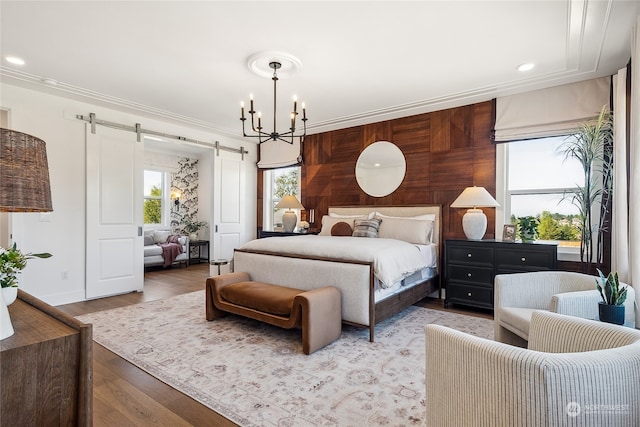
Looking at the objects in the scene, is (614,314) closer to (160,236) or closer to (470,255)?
(470,255)

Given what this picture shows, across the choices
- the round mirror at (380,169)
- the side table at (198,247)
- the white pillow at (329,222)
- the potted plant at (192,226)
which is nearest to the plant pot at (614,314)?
the white pillow at (329,222)

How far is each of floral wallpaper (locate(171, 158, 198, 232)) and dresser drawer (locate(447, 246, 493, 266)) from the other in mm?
6276

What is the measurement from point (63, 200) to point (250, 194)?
3.16 m

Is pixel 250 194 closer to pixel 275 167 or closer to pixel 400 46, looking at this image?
pixel 275 167

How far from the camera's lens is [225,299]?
3.29m

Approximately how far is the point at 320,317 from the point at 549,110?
3.50m

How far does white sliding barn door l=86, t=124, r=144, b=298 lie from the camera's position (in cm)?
437

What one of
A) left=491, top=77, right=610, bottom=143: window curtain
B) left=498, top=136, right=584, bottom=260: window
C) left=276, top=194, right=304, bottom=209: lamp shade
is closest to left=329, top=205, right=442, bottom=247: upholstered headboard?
left=276, top=194, right=304, bottom=209: lamp shade

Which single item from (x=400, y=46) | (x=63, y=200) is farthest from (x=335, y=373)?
(x=63, y=200)

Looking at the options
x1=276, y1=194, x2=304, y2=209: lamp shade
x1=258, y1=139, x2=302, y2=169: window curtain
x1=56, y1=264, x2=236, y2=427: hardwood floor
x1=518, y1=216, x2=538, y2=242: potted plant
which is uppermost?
x1=258, y1=139, x2=302, y2=169: window curtain

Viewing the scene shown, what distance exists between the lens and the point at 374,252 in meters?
3.01

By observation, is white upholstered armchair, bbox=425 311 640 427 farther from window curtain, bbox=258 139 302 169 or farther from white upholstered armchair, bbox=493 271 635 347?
window curtain, bbox=258 139 302 169

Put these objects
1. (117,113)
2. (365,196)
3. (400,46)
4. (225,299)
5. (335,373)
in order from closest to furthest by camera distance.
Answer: (335,373) → (400,46) → (225,299) → (117,113) → (365,196)

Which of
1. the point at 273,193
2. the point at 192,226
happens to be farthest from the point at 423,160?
the point at 192,226
